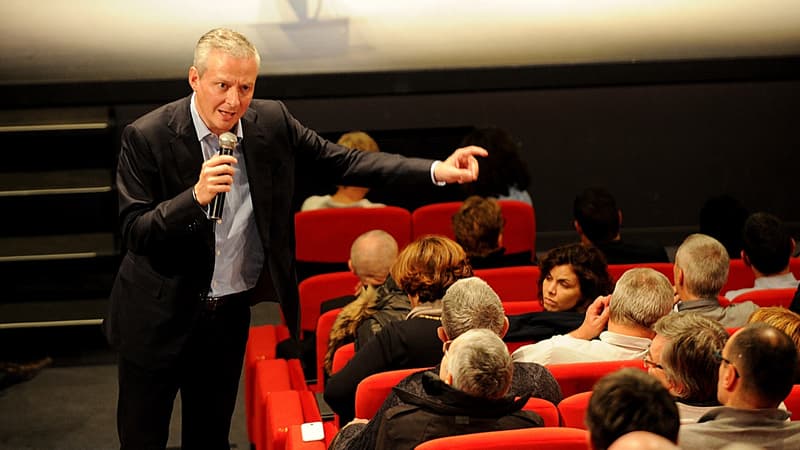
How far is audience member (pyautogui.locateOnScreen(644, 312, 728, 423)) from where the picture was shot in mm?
2512

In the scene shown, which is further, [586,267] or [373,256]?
[373,256]

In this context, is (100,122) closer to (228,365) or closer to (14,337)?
(14,337)

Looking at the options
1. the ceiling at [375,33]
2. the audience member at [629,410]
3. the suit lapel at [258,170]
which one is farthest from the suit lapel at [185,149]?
the ceiling at [375,33]

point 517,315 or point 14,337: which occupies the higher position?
point 517,315

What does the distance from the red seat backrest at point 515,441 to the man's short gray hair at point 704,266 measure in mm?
1491

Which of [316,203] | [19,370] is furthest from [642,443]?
[19,370]

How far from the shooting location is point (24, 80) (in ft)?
17.3

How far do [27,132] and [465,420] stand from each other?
138 inches

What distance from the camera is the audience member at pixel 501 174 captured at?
571 cm

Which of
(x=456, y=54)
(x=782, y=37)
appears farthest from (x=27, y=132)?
(x=782, y=37)

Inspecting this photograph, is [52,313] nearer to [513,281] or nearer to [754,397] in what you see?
[513,281]

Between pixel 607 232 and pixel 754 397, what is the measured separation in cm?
244

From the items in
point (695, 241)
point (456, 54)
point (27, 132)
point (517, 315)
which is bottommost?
point (517, 315)

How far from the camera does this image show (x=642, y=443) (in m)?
1.69
